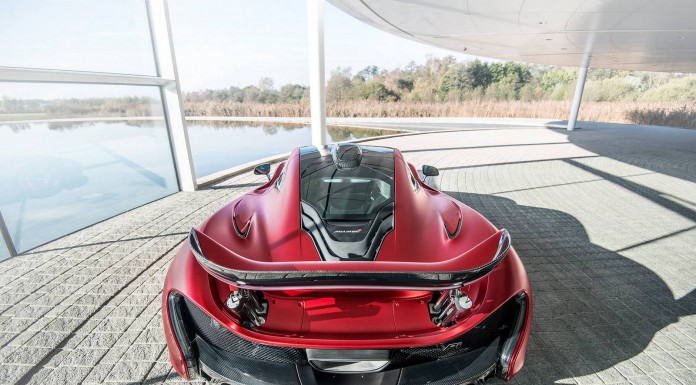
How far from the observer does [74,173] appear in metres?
4.45

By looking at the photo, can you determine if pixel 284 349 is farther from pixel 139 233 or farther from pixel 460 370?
pixel 139 233

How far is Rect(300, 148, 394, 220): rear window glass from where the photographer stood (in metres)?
1.97

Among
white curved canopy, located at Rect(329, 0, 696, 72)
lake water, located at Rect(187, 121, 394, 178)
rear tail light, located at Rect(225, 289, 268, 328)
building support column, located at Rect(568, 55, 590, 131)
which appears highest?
white curved canopy, located at Rect(329, 0, 696, 72)

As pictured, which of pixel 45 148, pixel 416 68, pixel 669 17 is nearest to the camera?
pixel 45 148

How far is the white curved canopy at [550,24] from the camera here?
7098mm

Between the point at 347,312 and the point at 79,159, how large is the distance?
16.8ft

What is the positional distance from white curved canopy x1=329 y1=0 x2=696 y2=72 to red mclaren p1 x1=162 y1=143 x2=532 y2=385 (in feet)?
27.0

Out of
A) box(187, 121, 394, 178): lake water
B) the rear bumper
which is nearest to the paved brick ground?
the rear bumper

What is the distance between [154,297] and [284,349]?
1.85 meters

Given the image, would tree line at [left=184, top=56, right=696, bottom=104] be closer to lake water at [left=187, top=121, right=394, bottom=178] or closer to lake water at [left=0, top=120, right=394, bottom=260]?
lake water at [left=187, top=121, right=394, bottom=178]

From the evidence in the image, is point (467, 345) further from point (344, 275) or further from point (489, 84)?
point (489, 84)

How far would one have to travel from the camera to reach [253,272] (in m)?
1.13

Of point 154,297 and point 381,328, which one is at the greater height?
point 381,328

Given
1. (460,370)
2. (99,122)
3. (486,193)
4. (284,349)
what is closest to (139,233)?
(99,122)
